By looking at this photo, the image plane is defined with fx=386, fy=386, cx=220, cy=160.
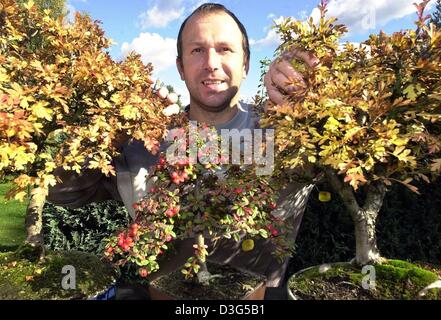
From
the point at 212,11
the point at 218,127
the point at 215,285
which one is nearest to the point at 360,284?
the point at 215,285

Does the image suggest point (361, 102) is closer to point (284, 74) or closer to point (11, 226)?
point (284, 74)

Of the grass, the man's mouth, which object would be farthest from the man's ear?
the grass

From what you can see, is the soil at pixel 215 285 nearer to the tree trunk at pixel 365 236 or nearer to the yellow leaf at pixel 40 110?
the tree trunk at pixel 365 236

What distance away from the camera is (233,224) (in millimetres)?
1590

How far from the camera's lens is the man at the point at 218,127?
2166mm

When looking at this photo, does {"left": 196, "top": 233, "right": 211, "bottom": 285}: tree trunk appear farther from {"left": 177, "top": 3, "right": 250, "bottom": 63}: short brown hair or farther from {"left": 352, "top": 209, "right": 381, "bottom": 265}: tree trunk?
{"left": 177, "top": 3, "right": 250, "bottom": 63}: short brown hair

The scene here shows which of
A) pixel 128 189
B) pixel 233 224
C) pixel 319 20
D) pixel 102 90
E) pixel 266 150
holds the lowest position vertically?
pixel 233 224

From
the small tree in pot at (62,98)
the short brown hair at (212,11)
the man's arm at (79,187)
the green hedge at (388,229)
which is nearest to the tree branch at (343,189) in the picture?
the small tree in pot at (62,98)

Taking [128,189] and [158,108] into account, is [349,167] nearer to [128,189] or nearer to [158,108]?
[158,108]

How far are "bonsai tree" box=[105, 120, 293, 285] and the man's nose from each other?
1.84ft

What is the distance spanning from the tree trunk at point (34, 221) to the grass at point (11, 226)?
292 cm

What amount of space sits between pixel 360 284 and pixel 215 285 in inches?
26.3
